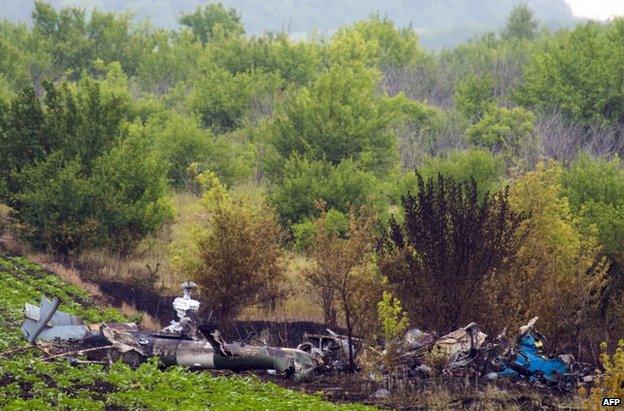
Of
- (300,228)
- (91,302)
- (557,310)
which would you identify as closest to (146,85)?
(300,228)

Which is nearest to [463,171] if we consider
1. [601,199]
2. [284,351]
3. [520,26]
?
[601,199]

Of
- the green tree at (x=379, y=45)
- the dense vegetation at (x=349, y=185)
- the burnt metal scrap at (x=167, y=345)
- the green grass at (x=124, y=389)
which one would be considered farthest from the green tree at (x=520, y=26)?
the green grass at (x=124, y=389)

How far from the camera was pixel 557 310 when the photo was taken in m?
23.6

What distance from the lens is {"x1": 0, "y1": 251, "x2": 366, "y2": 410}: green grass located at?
15.6m

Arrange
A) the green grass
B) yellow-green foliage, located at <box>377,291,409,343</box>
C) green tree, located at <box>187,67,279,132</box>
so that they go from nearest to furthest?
the green grass < yellow-green foliage, located at <box>377,291,409,343</box> < green tree, located at <box>187,67,279,132</box>

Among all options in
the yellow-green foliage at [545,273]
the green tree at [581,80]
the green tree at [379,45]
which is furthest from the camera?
the green tree at [379,45]

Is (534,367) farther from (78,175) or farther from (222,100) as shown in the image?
(222,100)

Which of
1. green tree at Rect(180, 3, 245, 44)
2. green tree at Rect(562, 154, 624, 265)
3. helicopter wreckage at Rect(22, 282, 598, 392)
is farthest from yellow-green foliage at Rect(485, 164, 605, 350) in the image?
Answer: green tree at Rect(180, 3, 245, 44)

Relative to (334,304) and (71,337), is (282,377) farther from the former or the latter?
(334,304)

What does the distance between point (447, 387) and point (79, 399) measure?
23.1ft

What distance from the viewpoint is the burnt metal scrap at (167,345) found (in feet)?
62.7

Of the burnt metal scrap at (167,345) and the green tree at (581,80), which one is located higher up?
the green tree at (581,80)

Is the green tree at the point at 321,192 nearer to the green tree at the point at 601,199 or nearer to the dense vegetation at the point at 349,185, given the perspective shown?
the dense vegetation at the point at 349,185

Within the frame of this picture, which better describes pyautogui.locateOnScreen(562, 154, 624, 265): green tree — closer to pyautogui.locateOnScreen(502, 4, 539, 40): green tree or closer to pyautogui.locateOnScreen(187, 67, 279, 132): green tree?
pyautogui.locateOnScreen(187, 67, 279, 132): green tree
